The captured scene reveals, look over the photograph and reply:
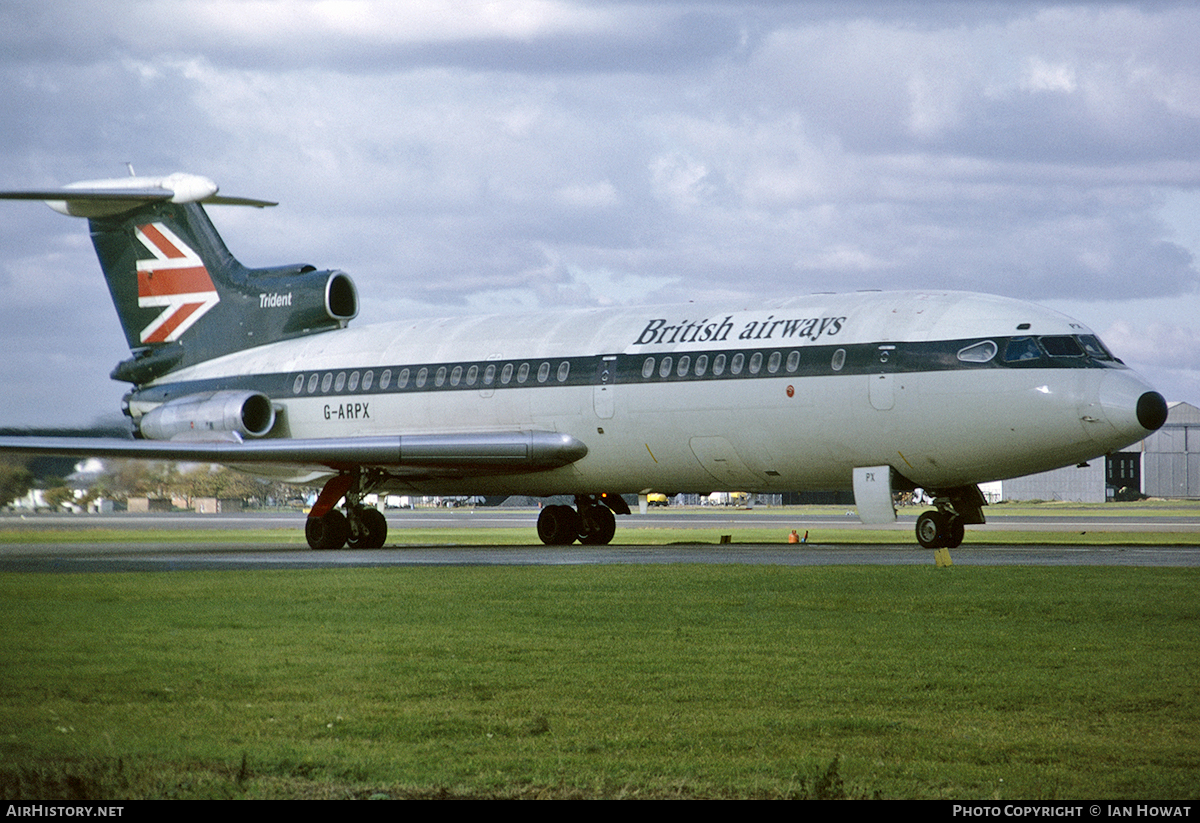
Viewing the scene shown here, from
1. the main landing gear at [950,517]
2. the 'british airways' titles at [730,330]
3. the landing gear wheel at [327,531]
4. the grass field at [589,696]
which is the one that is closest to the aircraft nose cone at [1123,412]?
the main landing gear at [950,517]

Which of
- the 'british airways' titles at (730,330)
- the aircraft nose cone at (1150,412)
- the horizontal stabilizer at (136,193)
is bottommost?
the aircraft nose cone at (1150,412)

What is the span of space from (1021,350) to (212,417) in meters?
19.9

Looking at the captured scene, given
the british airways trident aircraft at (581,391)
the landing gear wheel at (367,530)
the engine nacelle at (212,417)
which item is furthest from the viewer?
the engine nacelle at (212,417)

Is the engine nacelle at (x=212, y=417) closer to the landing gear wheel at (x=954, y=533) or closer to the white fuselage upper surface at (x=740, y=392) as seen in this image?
the white fuselage upper surface at (x=740, y=392)

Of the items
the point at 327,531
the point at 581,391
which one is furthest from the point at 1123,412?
the point at 327,531

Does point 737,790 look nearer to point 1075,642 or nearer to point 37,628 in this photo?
point 37,628

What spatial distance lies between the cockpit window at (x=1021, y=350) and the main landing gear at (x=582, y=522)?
11472mm

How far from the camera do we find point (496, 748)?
825 cm

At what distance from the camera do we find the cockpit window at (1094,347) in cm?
2499

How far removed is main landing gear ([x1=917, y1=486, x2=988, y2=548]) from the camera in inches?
1049

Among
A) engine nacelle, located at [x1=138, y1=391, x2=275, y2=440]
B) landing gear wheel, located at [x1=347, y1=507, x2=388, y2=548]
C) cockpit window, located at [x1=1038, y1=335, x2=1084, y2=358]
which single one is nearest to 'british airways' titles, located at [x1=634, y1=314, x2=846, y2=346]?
cockpit window, located at [x1=1038, y1=335, x2=1084, y2=358]

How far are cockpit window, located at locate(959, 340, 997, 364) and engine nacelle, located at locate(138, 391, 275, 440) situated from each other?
18.2 metres

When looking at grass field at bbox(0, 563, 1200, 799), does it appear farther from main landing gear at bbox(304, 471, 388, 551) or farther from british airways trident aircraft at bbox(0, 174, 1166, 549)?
main landing gear at bbox(304, 471, 388, 551)

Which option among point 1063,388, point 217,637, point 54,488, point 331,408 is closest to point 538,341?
point 331,408
